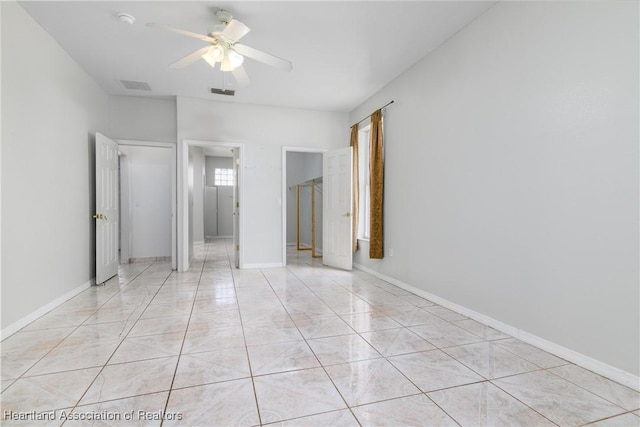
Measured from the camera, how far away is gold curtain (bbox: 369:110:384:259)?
4.54 m

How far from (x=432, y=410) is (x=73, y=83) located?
192 inches

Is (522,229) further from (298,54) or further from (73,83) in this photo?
(73,83)

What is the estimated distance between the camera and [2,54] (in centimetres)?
257

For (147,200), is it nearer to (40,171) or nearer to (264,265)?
(264,265)

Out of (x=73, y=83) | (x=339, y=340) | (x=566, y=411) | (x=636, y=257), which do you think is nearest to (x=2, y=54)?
(x=73, y=83)

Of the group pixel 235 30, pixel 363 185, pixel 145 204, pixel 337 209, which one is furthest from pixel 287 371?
pixel 145 204

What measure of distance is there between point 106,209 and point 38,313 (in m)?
1.79

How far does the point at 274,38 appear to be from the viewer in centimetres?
330

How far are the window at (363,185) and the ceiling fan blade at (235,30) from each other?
9.89 feet

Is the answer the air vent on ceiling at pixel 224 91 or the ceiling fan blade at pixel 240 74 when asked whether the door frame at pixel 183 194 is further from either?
the ceiling fan blade at pixel 240 74

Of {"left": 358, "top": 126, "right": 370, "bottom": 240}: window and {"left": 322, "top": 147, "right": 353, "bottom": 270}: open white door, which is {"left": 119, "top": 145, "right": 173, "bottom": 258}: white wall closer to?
{"left": 322, "top": 147, "right": 353, "bottom": 270}: open white door

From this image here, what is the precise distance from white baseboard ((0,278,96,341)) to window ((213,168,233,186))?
23.3 feet

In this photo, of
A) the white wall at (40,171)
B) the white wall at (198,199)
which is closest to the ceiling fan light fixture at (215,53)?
the white wall at (40,171)

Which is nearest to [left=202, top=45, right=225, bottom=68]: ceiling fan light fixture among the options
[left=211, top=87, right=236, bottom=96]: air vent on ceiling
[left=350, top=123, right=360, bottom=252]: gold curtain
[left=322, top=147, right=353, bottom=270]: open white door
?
[left=211, top=87, right=236, bottom=96]: air vent on ceiling
